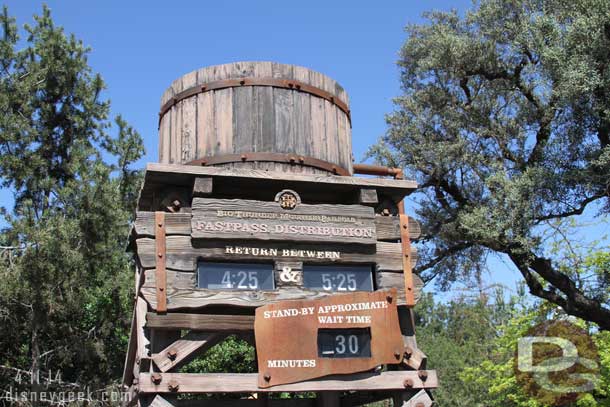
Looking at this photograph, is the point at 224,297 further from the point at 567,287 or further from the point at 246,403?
the point at 567,287

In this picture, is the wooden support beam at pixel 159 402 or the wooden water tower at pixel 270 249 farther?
the wooden water tower at pixel 270 249

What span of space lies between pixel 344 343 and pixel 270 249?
1212 mm

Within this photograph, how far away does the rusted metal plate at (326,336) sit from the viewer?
709 centimetres

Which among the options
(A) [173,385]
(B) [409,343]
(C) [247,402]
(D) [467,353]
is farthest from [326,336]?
(D) [467,353]

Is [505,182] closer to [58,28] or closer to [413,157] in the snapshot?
[413,157]

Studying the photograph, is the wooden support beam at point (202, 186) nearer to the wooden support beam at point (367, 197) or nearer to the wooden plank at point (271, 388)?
the wooden support beam at point (367, 197)

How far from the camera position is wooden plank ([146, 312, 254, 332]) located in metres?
6.90

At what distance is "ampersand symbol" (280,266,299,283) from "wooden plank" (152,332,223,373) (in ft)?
2.90

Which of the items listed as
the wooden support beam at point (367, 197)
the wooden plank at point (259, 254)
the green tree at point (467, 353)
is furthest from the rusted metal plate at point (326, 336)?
the green tree at point (467, 353)

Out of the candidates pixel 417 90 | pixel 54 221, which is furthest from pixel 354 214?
pixel 54 221

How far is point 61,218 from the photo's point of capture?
16.5 metres

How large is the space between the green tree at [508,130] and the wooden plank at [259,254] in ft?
21.6

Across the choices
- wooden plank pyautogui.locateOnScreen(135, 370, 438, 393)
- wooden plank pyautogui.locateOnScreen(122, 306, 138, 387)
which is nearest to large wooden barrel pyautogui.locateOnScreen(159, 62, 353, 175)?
wooden plank pyautogui.locateOnScreen(122, 306, 138, 387)

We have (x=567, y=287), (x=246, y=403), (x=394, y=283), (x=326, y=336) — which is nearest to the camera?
(x=326, y=336)
